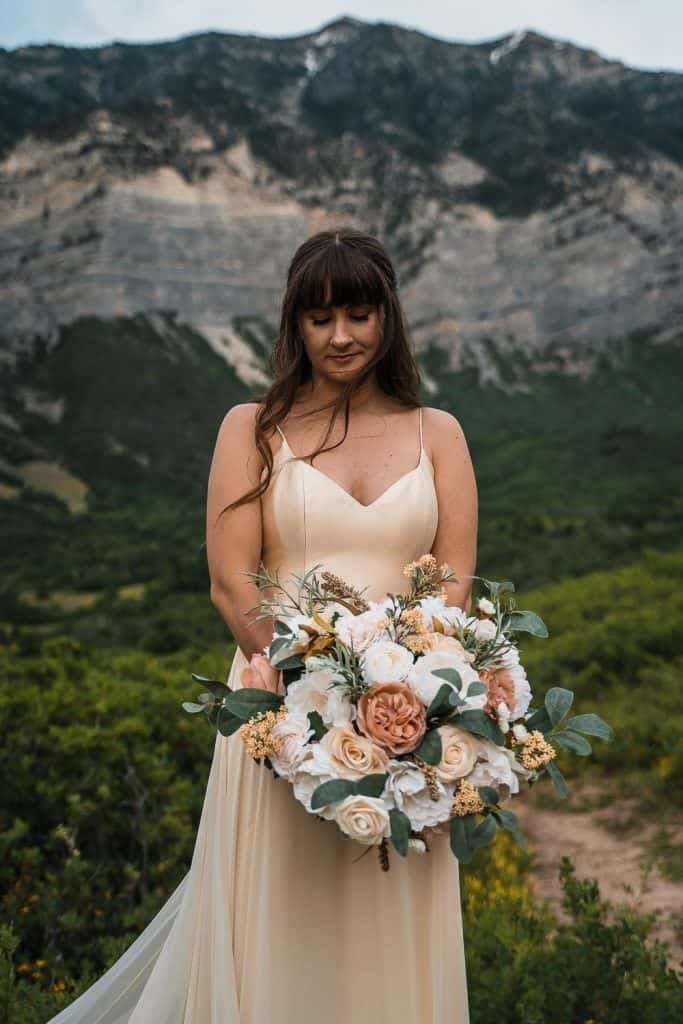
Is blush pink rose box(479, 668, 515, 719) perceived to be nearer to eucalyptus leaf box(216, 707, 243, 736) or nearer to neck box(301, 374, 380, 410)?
eucalyptus leaf box(216, 707, 243, 736)

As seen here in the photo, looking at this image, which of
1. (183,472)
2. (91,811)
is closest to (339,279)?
(91,811)

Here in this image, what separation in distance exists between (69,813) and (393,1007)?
110 inches

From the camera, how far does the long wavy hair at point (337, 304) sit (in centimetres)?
263

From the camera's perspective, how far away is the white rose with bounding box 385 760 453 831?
6.36 feet

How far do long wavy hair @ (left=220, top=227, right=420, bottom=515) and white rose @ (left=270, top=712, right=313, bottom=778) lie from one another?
2.66 feet

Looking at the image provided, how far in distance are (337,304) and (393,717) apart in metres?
1.26

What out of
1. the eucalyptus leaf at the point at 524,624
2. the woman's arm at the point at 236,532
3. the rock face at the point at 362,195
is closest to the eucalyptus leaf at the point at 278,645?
the woman's arm at the point at 236,532

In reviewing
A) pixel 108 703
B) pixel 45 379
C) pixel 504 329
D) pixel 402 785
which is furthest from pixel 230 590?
pixel 504 329

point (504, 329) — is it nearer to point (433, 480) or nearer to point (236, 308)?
point (236, 308)

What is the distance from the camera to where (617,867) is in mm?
5664

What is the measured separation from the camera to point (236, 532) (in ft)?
8.80

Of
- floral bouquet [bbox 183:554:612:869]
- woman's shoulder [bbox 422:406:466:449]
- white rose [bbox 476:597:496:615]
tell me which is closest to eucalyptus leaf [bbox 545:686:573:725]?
floral bouquet [bbox 183:554:612:869]

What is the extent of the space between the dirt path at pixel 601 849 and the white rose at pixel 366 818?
335 centimetres

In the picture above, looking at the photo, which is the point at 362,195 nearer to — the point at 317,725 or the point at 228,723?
the point at 228,723
